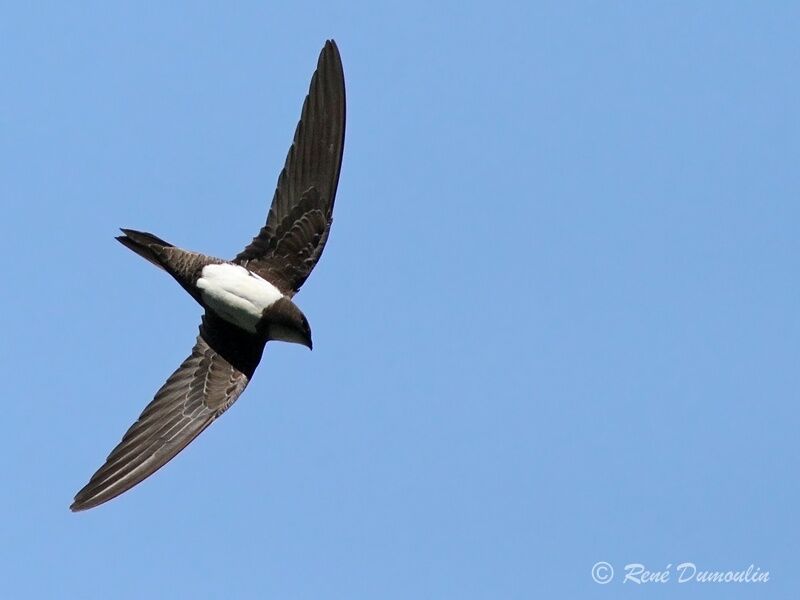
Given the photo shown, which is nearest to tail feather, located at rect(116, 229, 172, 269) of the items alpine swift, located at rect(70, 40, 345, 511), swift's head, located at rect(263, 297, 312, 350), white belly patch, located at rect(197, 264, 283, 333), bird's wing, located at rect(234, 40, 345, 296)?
alpine swift, located at rect(70, 40, 345, 511)

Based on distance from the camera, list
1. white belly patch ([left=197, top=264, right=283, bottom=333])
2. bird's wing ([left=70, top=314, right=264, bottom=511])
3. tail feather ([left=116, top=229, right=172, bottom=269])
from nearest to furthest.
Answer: bird's wing ([left=70, top=314, right=264, bottom=511]) < tail feather ([left=116, top=229, right=172, bottom=269]) < white belly patch ([left=197, top=264, right=283, bottom=333])

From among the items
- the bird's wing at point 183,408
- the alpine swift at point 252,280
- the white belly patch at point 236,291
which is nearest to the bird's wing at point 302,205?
the alpine swift at point 252,280

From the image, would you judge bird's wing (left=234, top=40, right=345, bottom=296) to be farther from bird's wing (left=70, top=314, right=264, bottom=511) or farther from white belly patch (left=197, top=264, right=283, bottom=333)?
bird's wing (left=70, top=314, right=264, bottom=511)

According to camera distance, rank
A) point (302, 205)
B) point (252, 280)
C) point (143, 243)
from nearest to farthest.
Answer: point (143, 243)
point (252, 280)
point (302, 205)

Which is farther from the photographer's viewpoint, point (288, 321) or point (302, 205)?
point (302, 205)

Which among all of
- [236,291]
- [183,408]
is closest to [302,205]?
[236,291]

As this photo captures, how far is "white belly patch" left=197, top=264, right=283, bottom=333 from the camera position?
1221cm

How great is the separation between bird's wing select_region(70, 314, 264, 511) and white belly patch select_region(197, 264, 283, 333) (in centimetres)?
29

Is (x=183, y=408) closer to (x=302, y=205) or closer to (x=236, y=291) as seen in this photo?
(x=236, y=291)

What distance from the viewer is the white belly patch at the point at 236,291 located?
12.2 metres

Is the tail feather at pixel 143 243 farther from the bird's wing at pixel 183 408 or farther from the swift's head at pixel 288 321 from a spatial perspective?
the swift's head at pixel 288 321

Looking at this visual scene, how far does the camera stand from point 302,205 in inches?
493

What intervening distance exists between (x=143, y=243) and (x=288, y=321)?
131 cm

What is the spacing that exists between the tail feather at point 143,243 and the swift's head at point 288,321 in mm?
986
